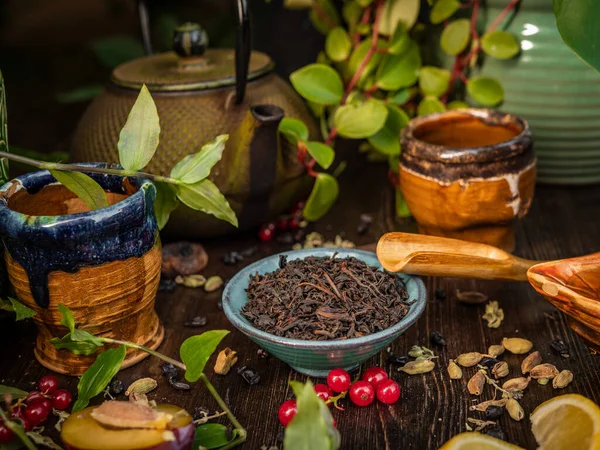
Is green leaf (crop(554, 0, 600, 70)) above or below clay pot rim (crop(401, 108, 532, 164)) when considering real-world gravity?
above

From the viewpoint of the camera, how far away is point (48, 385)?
2.55 feet

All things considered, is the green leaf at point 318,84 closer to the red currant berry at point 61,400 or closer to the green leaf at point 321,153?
the green leaf at point 321,153

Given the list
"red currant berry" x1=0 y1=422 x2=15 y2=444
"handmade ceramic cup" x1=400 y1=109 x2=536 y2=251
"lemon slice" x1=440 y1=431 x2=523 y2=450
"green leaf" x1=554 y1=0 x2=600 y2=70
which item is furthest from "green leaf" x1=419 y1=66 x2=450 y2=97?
"red currant berry" x1=0 y1=422 x2=15 y2=444

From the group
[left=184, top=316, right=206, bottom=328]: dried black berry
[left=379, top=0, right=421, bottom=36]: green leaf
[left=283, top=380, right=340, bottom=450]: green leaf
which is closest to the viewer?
[left=283, top=380, right=340, bottom=450]: green leaf

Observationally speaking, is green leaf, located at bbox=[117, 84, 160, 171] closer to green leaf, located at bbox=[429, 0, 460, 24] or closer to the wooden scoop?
the wooden scoop

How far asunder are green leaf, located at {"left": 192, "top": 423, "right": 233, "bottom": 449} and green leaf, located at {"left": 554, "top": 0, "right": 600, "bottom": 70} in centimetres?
55

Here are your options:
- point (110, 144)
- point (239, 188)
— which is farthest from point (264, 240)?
Result: point (110, 144)

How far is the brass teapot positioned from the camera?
3.25 ft

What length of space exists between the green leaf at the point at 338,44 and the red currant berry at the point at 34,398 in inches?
28.7

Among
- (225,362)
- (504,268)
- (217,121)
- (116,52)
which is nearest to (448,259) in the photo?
(504,268)

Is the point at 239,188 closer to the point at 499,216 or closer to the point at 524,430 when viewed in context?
the point at 499,216

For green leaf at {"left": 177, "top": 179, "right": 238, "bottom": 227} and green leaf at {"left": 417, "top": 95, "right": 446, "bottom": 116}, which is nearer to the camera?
green leaf at {"left": 177, "top": 179, "right": 238, "bottom": 227}

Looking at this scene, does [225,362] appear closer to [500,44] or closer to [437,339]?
[437,339]

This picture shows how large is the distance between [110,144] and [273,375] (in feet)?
A: 1.45
